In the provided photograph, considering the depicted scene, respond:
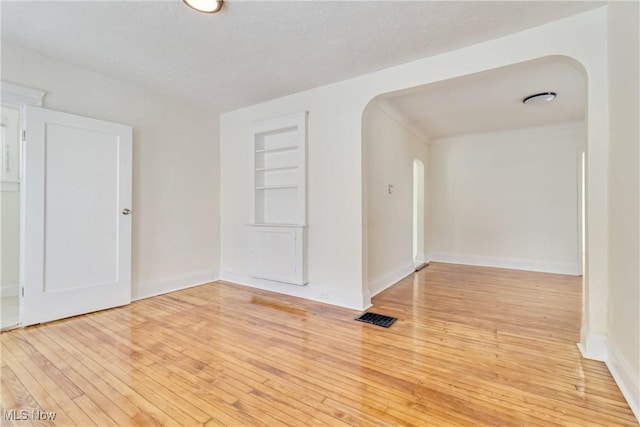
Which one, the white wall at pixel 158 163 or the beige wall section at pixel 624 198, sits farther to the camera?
the white wall at pixel 158 163

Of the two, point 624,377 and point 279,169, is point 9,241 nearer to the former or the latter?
point 279,169

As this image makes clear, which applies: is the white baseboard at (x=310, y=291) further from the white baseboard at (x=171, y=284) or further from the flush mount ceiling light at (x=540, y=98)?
the flush mount ceiling light at (x=540, y=98)

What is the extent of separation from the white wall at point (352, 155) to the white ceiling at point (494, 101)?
0.49ft

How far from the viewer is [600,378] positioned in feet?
6.01

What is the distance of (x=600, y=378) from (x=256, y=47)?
3.55 m

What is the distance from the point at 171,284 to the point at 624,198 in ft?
14.7

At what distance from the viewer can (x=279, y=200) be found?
4.02 metres

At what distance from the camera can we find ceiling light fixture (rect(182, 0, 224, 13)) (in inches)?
77.0

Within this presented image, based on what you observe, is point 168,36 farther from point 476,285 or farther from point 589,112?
point 476,285

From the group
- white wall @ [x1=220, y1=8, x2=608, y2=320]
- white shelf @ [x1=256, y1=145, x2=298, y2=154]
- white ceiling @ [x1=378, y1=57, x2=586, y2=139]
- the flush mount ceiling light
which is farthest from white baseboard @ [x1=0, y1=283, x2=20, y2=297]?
the flush mount ceiling light

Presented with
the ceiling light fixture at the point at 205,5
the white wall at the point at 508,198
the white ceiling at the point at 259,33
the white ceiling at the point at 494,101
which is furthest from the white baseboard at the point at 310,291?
the white wall at the point at 508,198

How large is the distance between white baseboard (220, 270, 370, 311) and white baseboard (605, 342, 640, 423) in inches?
75.1

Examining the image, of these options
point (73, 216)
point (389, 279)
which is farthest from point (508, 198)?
point (73, 216)

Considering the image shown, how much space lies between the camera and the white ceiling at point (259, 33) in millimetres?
2062
